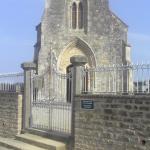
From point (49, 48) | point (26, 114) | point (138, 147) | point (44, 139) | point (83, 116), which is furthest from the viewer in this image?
point (49, 48)

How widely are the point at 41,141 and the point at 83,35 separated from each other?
19.7m

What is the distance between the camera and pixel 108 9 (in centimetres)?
3309

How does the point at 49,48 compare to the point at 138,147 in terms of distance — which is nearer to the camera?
the point at 138,147

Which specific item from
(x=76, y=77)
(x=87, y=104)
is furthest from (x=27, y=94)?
(x=87, y=104)

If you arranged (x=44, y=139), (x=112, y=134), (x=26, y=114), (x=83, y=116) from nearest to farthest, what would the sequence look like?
(x=112, y=134), (x=83, y=116), (x=44, y=139), (x=26, y=114)

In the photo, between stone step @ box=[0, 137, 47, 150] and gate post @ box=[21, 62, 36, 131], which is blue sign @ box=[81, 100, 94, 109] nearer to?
stone step @ box=[0, 137, 47, 150]

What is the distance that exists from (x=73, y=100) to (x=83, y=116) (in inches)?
25.0

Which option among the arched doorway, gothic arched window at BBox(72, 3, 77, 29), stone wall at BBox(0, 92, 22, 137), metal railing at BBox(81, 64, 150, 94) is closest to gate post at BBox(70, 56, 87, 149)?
metal railing at BBox(81, 64, 150, 94)

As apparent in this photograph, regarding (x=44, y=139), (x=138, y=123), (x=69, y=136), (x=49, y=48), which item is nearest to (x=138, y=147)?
(x=138, y=123)

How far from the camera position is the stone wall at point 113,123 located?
35.1ft

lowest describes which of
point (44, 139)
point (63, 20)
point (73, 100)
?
point (44, 139)

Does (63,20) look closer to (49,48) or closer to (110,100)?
(49,48)

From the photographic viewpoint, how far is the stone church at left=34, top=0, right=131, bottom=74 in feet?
107

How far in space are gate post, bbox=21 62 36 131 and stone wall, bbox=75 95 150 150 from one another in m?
4.12
